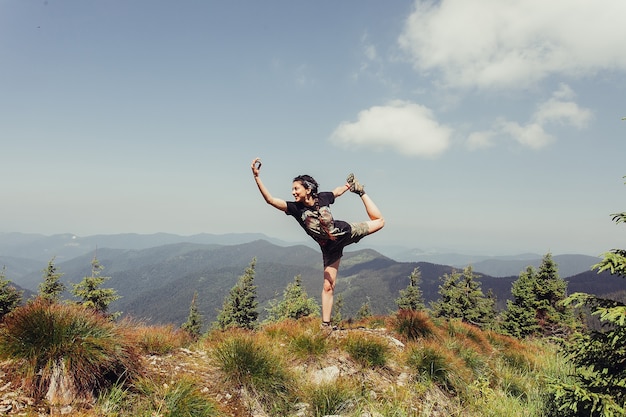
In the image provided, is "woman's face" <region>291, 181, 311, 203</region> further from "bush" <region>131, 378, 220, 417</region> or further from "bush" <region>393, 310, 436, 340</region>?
"bush" <region>393, 310, 436, 340</region>

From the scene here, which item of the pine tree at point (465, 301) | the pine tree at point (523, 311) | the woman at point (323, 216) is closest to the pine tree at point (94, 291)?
the woman at point (323, 216)

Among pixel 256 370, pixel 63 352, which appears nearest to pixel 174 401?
pixel 256 370

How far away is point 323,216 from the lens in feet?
18.1

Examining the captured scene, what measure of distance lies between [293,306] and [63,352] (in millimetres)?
30007

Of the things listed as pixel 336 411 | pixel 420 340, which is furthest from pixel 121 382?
pixel 420 340

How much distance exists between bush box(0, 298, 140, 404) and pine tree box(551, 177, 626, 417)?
5.42 m

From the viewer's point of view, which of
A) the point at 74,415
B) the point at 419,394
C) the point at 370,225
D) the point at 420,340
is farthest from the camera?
the point at 420,340

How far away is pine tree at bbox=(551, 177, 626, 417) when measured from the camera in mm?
3602

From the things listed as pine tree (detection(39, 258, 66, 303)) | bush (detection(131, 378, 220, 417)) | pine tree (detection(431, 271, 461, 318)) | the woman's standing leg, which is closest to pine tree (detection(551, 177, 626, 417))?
the woman's standing leg

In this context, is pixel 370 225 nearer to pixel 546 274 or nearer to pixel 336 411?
pixel 336 411

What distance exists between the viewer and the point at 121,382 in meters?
3.87

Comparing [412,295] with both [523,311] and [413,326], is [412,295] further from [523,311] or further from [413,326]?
[413,326]

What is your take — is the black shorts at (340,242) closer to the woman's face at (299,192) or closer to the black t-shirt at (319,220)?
the black t-shirt at (319,220)

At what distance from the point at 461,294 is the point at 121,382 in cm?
4140
